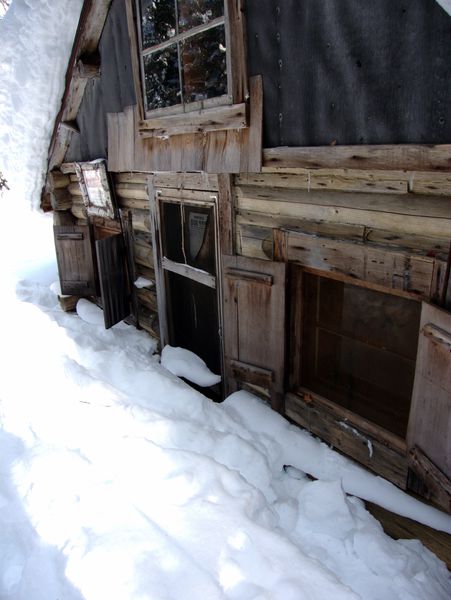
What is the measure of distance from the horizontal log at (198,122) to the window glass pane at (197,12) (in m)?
0.72

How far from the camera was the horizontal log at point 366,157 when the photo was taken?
8.11 ft

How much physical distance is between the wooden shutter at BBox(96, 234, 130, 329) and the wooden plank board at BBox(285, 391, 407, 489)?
3195mm

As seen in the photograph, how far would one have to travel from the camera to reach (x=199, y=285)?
204 inches

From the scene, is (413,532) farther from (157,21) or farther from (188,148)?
(157,21)

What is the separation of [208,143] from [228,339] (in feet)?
6.60

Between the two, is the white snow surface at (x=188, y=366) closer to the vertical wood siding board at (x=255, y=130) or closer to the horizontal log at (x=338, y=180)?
the horizontal log at (x=338, y=180)

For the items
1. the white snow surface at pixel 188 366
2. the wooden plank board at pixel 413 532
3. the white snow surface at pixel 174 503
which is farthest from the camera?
the white snow surface at pixel 188 366

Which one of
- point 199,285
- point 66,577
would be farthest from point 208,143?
point 66,577

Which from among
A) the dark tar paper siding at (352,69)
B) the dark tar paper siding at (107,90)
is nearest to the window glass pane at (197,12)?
the dark tar paper siding at (352,69)

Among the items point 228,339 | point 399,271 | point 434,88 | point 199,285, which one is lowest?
point 228,339

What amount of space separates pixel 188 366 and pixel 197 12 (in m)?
3.76

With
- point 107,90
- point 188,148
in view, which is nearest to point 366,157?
point 188,148

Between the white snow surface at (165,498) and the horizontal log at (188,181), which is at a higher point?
the horizontal log at (188,181)

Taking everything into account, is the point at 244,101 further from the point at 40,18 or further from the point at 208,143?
the point at 40,18
